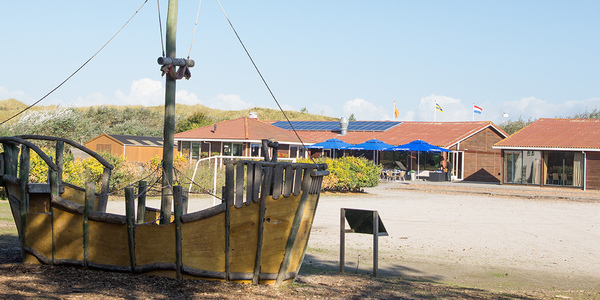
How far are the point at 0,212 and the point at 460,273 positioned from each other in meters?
11.6

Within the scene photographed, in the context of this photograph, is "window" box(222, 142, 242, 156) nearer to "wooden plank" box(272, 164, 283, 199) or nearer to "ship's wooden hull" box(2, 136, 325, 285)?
"ship's wooden hull" box(2, 136, 325, 285)

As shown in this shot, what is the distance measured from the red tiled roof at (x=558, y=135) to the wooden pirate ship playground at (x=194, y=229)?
→ 29061 millimetres

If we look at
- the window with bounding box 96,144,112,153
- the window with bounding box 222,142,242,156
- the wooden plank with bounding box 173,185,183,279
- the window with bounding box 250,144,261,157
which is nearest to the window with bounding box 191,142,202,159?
the window with bounding box 222,142,242,156

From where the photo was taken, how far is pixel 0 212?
14.6 m

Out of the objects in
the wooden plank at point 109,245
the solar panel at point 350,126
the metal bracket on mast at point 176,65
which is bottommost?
the wooden plank at point 109,245

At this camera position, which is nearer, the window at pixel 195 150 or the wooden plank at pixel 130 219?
the wooden plank at pixel 130 219

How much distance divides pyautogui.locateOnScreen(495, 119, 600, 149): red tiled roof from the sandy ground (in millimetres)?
12880

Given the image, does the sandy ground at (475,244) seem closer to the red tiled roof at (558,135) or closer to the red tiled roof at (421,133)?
the red tiled roof at (558,135)

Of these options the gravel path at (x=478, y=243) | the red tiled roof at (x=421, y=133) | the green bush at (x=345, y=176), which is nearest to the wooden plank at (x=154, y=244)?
the gravel path at (x=478, y=243)

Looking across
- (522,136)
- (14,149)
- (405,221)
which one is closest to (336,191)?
(405,221)

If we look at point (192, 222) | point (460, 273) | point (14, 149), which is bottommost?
point (460, 273)

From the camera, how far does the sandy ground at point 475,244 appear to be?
9.05 metres

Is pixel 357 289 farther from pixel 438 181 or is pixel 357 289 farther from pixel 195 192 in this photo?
pixel 438 181

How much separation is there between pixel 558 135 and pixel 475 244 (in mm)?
25779
